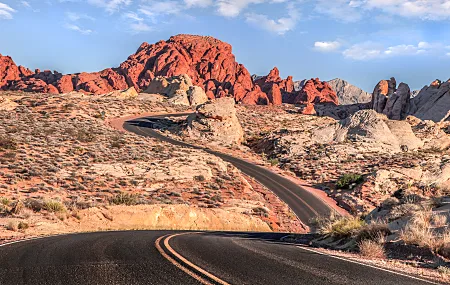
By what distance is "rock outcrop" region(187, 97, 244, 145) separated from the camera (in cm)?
6328

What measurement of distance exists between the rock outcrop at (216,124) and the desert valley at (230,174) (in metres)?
0.23

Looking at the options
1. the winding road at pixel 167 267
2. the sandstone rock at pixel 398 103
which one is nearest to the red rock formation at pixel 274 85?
the sandstone rock at pixel 398 103

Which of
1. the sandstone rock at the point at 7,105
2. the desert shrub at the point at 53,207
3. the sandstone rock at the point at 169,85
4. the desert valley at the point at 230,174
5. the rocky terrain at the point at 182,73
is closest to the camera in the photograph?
the desert valley at the point at 230,174

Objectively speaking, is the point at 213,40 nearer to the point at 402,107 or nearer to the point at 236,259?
the point at 402,107

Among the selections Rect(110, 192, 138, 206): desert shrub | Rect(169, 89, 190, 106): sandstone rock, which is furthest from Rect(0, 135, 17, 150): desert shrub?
Rect(169, 89, 190, 106): sandstone rock

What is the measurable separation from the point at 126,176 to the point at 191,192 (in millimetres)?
6646

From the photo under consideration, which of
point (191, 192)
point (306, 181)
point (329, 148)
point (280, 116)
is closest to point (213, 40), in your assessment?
point (280, 116)

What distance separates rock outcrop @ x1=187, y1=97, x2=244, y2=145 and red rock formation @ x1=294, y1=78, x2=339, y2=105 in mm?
87478

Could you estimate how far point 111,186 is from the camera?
1226 inches

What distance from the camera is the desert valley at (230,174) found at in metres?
12.3

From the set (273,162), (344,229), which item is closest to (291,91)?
(273,162)

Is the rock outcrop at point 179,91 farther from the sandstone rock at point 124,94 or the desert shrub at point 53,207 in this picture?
the desert shrub at point 53,207

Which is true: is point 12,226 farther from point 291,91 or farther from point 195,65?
point 291,91

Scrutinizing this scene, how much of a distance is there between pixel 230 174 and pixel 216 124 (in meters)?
24.1
